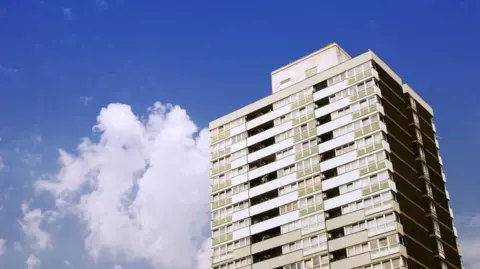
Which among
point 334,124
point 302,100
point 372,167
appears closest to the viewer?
point 372,167

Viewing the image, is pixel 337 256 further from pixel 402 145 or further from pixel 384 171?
pixel 402 145

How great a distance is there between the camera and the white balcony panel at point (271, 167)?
9625 cm

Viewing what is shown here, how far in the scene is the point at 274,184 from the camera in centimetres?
9594

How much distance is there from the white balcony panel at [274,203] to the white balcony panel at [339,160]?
16.8 ft

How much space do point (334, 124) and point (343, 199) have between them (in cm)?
1078

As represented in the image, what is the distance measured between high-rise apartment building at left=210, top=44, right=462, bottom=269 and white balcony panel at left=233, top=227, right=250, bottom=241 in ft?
0.59

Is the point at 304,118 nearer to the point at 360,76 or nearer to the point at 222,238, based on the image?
the point at 360,76

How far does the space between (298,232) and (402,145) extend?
17.6m

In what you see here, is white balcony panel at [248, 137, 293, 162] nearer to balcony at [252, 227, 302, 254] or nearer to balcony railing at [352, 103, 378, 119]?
balcony railing at [352, 103, 378, 119]

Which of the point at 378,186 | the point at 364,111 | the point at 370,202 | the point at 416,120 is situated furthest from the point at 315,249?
the point at 416,120

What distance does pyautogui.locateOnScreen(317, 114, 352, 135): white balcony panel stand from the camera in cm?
9262

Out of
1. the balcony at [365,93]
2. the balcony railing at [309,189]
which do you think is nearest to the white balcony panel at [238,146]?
the balcony railing at [309,189]

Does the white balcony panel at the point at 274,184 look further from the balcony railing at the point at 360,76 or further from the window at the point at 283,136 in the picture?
the balcony railing at the point at 360,76

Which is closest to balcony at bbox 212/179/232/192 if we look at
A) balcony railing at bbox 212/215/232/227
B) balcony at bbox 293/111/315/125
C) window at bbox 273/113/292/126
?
balcony railing at bbox 212/215/232/227
